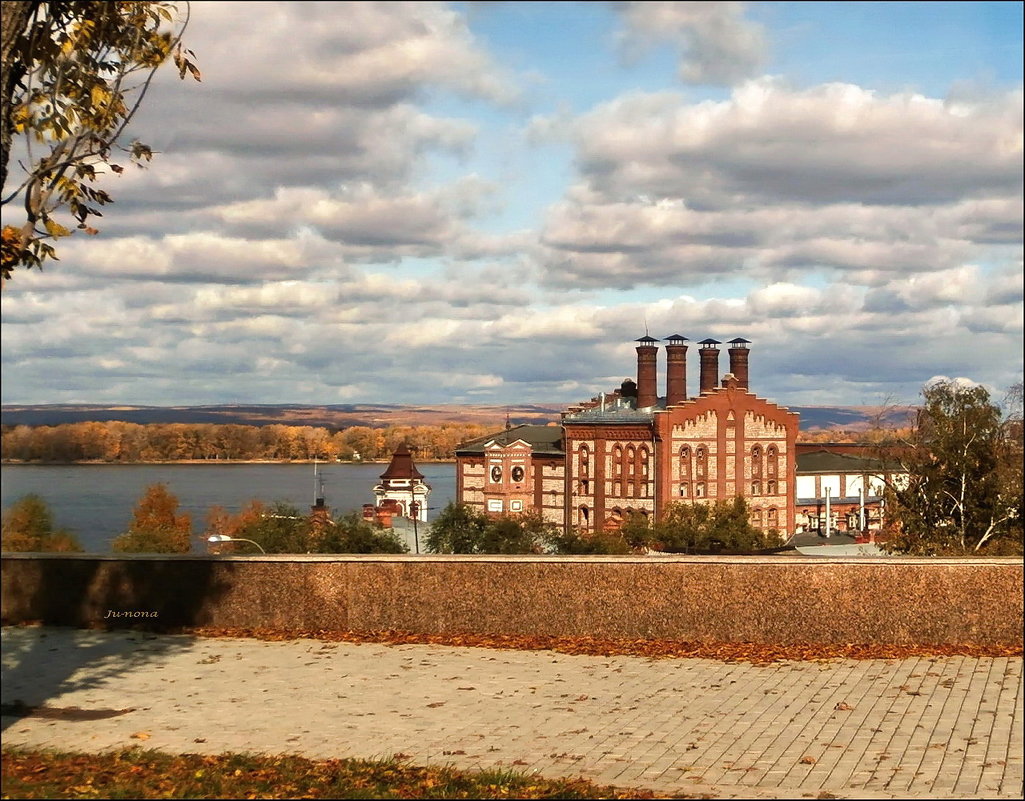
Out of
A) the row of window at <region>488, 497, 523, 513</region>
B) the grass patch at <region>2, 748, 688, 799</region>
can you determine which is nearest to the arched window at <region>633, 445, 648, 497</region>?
the row of window at <region>488, 497, 523, 513</region>

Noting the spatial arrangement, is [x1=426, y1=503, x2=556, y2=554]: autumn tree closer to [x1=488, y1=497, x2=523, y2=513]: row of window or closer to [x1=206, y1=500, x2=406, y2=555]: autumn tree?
[x1=206, y1=500, x2=406, y2=555]: autumn tree

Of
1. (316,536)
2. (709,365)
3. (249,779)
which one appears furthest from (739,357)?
(249,779)

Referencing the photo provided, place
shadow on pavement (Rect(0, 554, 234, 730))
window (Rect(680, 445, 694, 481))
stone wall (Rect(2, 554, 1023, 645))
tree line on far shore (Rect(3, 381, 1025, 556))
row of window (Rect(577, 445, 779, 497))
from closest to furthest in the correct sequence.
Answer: stone wall (Rect(2, 554, 1023, 645))
shadow on pavement (Rect(0, 554, 234, 730))
tree line on far shore (Rect(3, 381, 1025, 556))
window (Rect(680, 445, 694, 481))
row of window (Rect(577, 445, 779, 497))

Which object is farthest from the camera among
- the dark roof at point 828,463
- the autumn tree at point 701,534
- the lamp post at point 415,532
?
the dark roof at point 828,463

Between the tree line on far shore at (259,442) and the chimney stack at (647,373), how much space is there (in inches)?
581

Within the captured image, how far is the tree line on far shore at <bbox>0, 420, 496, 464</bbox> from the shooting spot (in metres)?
78.6

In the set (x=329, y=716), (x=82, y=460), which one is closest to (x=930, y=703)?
(x=329, y=716)

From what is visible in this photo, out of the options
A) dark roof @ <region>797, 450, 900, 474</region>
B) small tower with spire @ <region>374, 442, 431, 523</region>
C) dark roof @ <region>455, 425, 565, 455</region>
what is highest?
dark roof @ <region>455, 425, 565, 455</region>

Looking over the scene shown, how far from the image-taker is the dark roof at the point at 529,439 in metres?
75.8

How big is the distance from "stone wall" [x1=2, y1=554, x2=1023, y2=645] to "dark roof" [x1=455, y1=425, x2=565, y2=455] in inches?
2262

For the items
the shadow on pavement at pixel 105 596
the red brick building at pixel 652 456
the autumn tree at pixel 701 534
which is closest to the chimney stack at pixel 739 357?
the red brick building at pixel 652 456

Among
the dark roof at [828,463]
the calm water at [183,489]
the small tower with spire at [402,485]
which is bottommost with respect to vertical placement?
the calm water at [183,489]

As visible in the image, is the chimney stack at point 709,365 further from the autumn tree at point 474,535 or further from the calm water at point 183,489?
the autumn tree at point 474,535

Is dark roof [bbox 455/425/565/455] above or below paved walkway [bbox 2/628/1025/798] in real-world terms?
above
